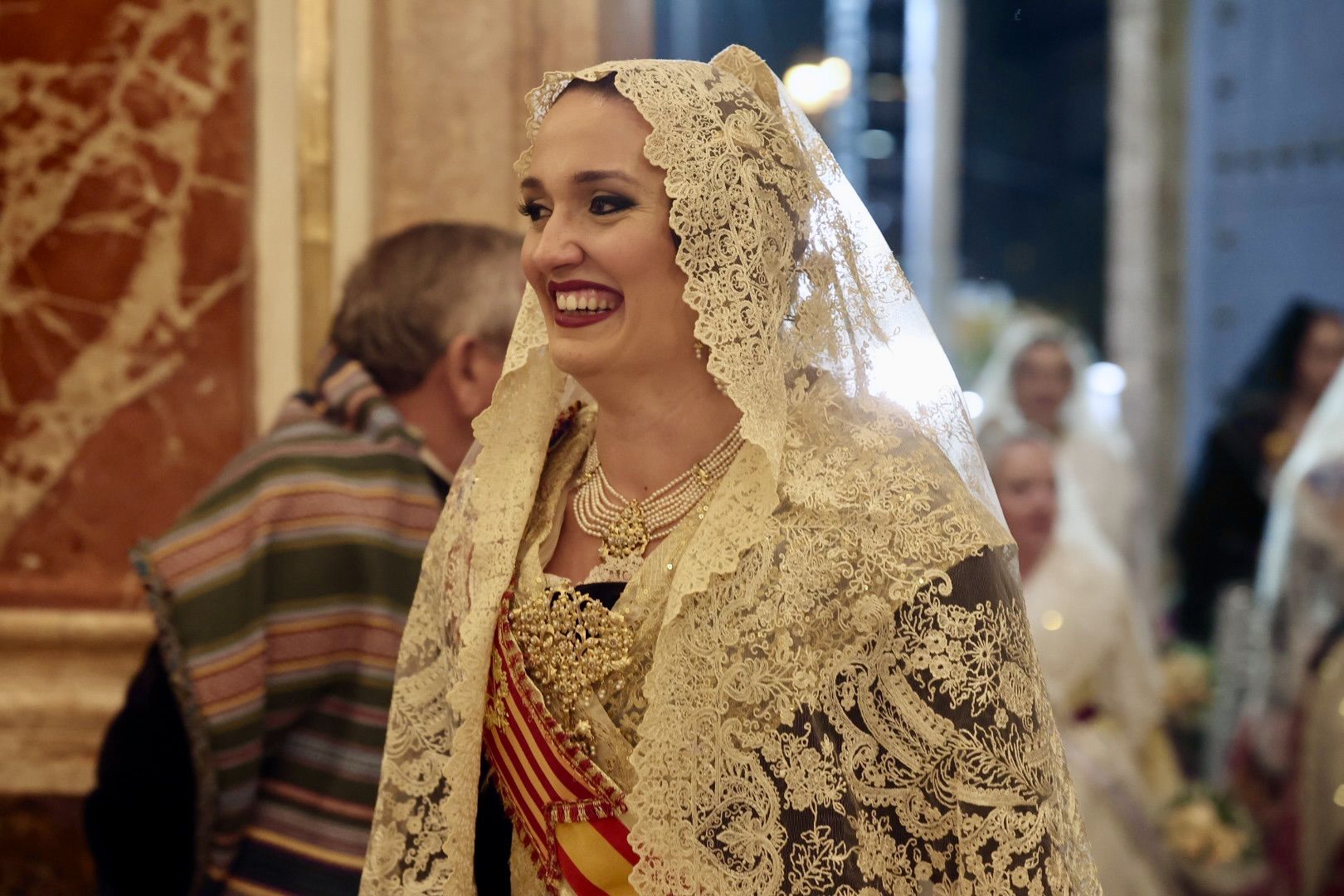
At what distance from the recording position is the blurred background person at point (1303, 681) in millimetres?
3916

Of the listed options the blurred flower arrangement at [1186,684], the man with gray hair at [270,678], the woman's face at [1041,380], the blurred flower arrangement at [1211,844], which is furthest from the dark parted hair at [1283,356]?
the man with gray hair at [270,678]

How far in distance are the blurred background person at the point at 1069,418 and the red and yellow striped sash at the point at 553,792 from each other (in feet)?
12.4

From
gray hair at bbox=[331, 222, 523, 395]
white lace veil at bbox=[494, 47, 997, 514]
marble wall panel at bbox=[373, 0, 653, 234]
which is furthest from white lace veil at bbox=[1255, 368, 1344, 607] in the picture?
white lace veil at bbox=[494, 47, 997, 514]

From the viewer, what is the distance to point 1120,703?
4.12 metres

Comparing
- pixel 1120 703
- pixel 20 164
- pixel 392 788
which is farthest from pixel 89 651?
pixel 1120 703

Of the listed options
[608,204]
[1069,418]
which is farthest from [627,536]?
[1069,418]

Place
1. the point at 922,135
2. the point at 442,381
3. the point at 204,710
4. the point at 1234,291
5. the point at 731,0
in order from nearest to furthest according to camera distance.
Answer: the point at 204,710 < the point at 442,381 < the point at 731,0 < the point at 1234,291 < the point at 922,135

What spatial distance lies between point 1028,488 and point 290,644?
93.7 inches

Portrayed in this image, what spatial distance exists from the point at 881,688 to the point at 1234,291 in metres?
7.23

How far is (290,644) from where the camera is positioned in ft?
7.16

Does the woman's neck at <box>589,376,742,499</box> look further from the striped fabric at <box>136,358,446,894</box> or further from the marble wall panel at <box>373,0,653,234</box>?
the marble wall panel at <box>373,0,653,234</box>

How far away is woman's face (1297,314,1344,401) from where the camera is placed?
5922mm

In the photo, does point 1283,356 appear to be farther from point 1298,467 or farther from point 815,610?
point 815,610

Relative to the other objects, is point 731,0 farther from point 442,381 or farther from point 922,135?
point 922,135
